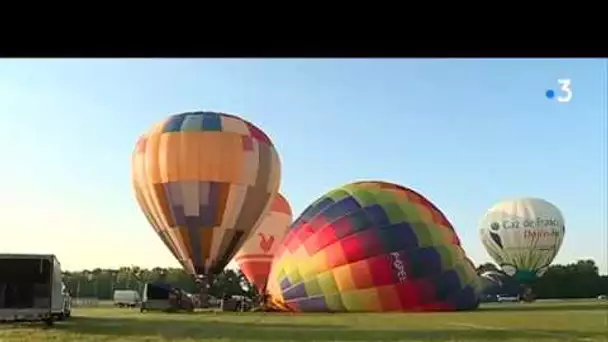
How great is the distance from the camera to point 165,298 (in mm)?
21703

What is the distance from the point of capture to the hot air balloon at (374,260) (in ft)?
55.0

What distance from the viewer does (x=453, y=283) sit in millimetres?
17375

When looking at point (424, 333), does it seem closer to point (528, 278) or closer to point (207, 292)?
point (207, 292)

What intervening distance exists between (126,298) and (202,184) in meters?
13.4

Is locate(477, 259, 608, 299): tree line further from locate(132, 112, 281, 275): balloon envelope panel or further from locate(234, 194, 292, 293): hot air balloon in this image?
locate(132, 112, 281, 275): balloon envelope panel

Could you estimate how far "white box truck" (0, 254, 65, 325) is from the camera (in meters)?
11.9

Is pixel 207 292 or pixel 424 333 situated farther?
pixel 207 292

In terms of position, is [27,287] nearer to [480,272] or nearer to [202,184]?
[202,184]

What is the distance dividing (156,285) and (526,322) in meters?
12.3

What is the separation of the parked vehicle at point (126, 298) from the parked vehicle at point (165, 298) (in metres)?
5.31

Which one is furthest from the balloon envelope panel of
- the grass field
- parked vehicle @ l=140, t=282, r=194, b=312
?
the grass field

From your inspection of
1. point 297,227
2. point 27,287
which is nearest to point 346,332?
point 27,287

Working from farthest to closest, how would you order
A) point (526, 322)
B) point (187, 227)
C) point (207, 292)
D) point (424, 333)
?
point (207, 292) → point (187, 227) → point (526, 322) → point (424, 333)
